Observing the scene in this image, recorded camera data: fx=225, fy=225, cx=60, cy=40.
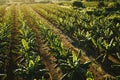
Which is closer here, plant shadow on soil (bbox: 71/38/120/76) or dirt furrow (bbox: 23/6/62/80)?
dirt furrow (bbox: 23/6/62/80)

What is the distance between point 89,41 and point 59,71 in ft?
17.1

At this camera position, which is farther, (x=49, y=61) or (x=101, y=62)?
(x=49, y=61)

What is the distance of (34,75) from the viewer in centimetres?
1296

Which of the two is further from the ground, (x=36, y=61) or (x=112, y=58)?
(x=36, y=61)

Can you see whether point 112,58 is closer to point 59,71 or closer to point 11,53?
point 59,71

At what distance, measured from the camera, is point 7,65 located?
611 inches

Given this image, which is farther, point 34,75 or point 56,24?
point 56,24

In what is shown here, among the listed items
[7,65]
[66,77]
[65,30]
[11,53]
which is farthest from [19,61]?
[65,30]

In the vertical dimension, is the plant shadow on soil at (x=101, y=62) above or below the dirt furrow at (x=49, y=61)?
below

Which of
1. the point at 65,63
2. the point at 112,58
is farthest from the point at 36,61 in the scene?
the point at 112,58

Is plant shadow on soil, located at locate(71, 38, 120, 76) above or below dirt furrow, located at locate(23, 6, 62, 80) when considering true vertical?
below

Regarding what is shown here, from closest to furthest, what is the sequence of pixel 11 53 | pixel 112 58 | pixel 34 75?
1. pixel 34 75
2. pixel 112 58
3. pixel 11 53

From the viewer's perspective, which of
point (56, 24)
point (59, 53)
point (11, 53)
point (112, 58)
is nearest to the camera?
point (59, 53)

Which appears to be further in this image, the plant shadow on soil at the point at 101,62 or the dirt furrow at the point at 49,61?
the plant shadow on soil at the point at 101,62
